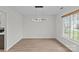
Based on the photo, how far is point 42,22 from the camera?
7.98 meters

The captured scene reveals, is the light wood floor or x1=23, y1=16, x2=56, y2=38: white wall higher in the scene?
x1=23, y1=16, x2=56, y2=38: white wall

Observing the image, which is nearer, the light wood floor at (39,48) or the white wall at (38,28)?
the light wood floor at (39,48)

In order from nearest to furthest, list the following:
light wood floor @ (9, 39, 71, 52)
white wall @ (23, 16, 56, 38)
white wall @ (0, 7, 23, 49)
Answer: white wall @ (0, 7, 23, 49) < light wood floor @ (9, 39, 71, 52) < white wall @ (23, 16, 56, 38)

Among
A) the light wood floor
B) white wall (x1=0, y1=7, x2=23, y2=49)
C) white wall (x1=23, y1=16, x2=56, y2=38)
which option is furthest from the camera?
white wall (x1=23, y1=16, x2=56, y2=38)

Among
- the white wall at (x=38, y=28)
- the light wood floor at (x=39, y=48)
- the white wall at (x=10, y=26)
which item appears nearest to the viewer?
the white wall at (x=10, y=26)

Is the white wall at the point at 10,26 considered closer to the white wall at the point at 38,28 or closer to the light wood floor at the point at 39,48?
the light wood floor at the point at 39,48

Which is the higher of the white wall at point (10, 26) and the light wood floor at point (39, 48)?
the white wall at point (10, 26)

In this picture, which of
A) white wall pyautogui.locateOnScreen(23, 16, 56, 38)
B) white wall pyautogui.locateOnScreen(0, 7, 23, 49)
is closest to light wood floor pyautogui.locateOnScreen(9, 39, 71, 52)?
white wall pyautogui.locateOnScreen(0, 7, 23, 49)

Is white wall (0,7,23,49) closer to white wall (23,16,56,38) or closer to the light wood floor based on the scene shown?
the light wood floor

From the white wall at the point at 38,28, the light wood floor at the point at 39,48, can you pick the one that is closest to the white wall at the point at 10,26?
the light wood floor at the point at 39,48

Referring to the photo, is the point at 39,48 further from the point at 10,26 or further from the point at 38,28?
A: the point at 38,28
